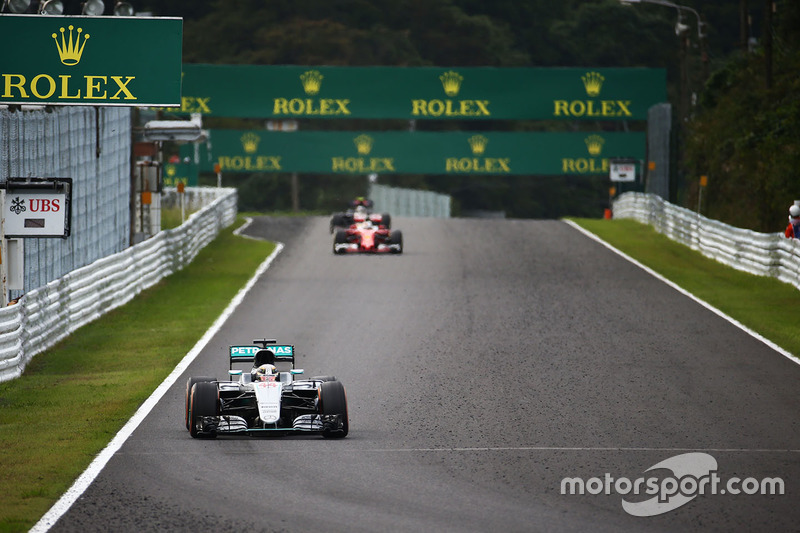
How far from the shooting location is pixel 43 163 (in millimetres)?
21609

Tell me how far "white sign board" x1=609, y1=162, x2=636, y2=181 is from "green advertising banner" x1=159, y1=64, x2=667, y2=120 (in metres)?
2.42

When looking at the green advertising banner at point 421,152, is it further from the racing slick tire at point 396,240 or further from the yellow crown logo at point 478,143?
the racing slick tire at point 396,240

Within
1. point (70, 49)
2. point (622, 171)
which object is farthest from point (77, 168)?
point (622, 171)

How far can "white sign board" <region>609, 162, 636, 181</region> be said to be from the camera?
51.2 m

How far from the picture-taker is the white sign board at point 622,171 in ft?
168

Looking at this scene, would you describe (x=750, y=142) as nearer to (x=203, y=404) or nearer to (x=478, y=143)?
(x=478, y=143)

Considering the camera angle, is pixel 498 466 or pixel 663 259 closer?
pixel 498 466

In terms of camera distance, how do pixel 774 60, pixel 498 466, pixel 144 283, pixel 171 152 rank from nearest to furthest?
pixel 498 466
pixel 144 283
pixel 774 60
pixel 171 152

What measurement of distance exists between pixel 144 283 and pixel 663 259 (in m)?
13.1

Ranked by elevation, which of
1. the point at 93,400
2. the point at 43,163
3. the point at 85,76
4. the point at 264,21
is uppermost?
the point at 264,21

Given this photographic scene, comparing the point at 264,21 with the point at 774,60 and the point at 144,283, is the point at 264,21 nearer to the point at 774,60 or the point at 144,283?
the point at 774,60

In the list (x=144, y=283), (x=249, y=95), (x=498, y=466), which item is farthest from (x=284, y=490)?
(x=249, y=95)

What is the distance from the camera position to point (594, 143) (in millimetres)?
52969

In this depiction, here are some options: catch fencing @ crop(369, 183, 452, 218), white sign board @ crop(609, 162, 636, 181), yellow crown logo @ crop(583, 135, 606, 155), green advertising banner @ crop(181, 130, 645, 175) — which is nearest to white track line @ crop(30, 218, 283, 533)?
white sign board @ crop(609, 162, 636, 181)
